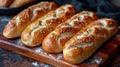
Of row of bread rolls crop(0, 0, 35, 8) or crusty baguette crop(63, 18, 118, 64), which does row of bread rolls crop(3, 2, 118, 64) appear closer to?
crusty baguette crop(63, 18, 118, 64)

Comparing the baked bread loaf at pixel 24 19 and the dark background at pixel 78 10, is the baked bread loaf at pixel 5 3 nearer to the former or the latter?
the dark background at pixel 78 10

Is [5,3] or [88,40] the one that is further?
[5,3]

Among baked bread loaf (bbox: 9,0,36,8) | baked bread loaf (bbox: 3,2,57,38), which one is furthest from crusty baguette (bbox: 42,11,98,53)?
baked bread loaf (bbox: 9,0,36,8)

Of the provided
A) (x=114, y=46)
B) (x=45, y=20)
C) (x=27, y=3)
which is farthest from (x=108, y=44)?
(x=27, y=3)

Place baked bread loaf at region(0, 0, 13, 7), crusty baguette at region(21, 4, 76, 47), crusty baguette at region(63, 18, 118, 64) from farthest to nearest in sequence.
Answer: baked bread loaf at region(0, 0, 13, 7) → crusty baguette at region(21, 4, 76, 47) → crusty baguette at region(63, 18, 118, 64)

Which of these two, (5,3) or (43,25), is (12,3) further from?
(43,25)

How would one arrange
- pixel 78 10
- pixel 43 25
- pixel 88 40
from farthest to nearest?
pixel 78 10 < pixel 43 25 < pixel 88 40

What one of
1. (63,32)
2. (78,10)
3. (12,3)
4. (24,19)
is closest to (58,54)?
(63,32)
